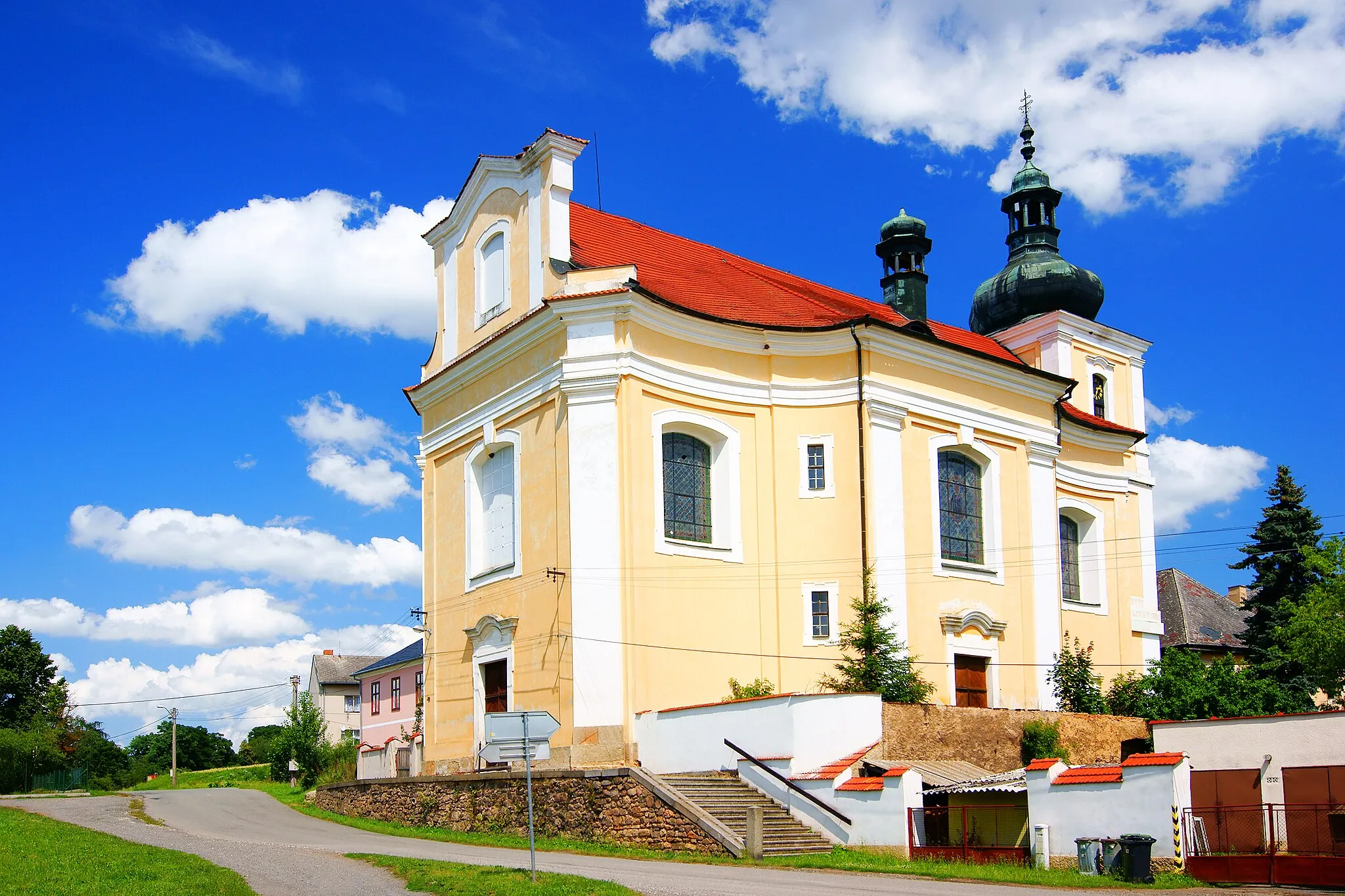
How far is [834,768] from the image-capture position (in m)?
19.6

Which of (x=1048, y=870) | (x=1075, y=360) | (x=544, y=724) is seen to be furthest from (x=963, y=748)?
(x=1075, y=360)

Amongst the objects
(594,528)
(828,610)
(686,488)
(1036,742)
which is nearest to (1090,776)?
(1036,742)

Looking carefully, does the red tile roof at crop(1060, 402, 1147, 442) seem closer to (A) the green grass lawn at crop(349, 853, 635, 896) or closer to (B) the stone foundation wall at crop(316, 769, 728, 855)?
(B) the stone foundation wall at crop(316, 769, 728, 855)

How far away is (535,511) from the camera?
2478 cm

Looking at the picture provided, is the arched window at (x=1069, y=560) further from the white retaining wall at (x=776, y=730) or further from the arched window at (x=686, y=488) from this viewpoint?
the white retaining wall at (x=776, y=730)

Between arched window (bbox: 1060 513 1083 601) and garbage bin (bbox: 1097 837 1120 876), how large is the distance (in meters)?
17.5

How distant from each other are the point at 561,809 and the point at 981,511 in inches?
509

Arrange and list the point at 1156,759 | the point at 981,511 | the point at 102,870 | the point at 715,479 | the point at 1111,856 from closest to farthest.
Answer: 1. the point at 102,870
2. the point at 1111,856
3. the point at 1156,759
4. the point at 715,479
5. the point at 981,511

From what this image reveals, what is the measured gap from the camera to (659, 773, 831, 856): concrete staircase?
18.7m

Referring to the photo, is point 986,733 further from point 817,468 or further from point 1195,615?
point 1195,615

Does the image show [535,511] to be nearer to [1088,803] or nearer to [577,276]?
[577,276]

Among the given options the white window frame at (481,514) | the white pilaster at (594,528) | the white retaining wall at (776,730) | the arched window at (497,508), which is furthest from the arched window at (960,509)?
the arched window at (497,508)

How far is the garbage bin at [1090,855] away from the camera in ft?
52.2

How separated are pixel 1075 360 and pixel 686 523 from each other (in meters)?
16.4
